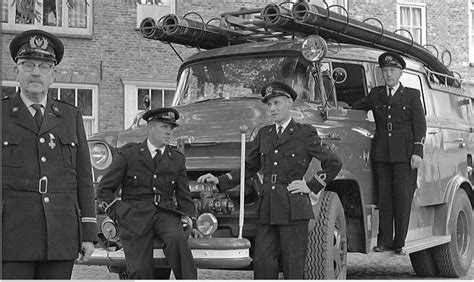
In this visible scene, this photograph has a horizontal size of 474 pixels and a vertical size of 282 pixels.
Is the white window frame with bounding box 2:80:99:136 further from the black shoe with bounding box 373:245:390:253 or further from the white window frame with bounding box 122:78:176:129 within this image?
the black shoe with bounding box 373:245:390:253

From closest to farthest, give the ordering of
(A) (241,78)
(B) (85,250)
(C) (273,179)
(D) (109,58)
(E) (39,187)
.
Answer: (E) (39,187) < (B) (85,250) < (C) (273,179) < (A) (241,78) < (D) (109,58)

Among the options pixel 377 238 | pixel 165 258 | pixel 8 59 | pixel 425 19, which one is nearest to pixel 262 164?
pixel 165 258

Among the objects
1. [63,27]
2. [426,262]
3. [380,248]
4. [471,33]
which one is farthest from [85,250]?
[471,33]

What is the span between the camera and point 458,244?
10.5 metres

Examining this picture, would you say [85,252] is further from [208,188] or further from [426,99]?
[426,99]

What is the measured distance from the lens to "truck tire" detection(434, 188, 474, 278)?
399 inches

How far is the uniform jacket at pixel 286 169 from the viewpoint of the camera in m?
6.62

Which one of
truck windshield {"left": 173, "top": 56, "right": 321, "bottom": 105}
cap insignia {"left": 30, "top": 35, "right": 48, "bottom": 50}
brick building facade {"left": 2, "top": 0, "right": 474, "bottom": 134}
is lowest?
cap insignia {"left": 30, "top": 35, "right": 48, "bottom": 50}

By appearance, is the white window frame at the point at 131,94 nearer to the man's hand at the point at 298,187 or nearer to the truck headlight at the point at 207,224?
the truck headlight at the point at 207,224

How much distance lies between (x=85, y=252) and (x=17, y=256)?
0.40 metres

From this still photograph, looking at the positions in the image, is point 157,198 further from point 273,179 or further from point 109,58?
point 109,58

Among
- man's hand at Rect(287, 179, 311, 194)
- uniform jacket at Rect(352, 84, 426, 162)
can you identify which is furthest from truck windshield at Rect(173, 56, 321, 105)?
man's hand at Rect(287, 179, 311, 194)

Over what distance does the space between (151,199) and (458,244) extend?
16.6ft

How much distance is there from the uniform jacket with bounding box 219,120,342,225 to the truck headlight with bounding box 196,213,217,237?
238mm
